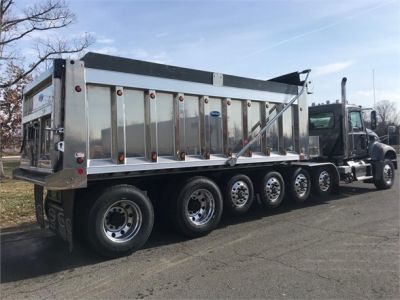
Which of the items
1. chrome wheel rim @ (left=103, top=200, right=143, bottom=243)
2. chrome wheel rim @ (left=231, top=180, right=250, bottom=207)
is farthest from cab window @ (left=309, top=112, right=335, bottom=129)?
chrome wheel rim @ (left=103, top=200, right=143, bottom=243)

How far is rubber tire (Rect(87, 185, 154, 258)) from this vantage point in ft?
19.6

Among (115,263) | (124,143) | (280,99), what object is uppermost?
(280,99)

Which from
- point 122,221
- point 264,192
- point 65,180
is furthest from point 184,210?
point 264,192

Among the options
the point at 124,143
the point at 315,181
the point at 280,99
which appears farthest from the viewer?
the point at 315,181

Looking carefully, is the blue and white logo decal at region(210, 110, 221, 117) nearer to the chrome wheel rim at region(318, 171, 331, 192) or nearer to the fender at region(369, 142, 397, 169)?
the chrome wheel rim at region(318, 171, 331, 192)

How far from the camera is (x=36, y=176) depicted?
21.8 feet

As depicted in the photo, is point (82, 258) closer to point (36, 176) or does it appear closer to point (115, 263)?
point (115, 263)

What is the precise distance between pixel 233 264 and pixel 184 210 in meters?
1.70

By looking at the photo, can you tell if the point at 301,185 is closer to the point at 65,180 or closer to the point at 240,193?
the point at 240,193

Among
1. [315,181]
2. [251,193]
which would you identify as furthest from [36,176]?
[315,181]

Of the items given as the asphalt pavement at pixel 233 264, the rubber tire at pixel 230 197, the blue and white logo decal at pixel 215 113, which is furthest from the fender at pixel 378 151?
the blue and white logo decal at pixel 215 113

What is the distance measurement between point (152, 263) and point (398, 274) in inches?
124

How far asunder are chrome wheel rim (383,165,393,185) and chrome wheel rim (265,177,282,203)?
16.0ft

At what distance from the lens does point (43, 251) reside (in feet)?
22.0
